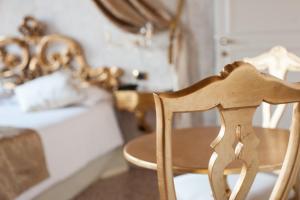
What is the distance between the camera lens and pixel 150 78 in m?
3.55

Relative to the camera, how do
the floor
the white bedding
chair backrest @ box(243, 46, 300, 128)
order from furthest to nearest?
1. the floor
2. the white bedding
3. chair backrest @ box(243, 46, 300, 128)

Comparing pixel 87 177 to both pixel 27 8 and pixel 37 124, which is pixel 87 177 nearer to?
pixel 37 124

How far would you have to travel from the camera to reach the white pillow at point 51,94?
10.9 ft

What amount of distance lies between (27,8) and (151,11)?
1.34 meters

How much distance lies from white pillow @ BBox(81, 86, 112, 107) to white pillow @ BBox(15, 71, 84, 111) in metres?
0.05

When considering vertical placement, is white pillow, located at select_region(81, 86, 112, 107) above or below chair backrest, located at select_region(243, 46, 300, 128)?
below

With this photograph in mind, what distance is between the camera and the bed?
2721 mm

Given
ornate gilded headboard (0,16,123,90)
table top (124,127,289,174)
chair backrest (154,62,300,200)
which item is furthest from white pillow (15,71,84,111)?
chair backrest (154,62,300,200)

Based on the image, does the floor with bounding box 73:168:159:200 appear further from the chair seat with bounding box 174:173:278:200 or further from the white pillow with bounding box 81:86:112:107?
the chair seat with bounding box 174:173:278:200

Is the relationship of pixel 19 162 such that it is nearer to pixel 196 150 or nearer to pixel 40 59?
pixel 196 150

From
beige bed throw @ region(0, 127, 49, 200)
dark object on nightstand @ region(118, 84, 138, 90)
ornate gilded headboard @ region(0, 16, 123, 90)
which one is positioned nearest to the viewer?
beige bed throw @ region(0, 127, 49, 200)

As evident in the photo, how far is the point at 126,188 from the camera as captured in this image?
3.22m

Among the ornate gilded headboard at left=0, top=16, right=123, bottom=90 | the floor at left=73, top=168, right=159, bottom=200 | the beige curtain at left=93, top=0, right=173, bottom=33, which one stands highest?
the beige curtain at left=93, top=0, right=173, bottom=33

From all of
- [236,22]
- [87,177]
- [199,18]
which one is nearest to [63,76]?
[87,177]
